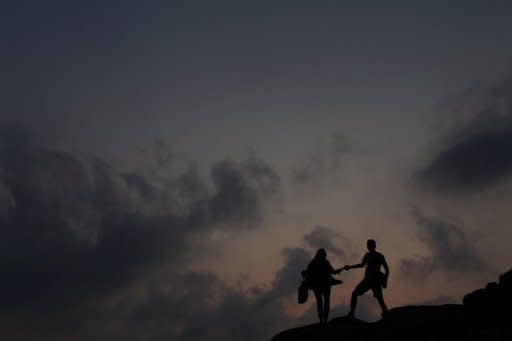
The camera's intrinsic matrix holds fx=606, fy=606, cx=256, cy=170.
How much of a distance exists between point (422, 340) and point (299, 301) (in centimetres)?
517

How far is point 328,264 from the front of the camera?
2278 centimetres

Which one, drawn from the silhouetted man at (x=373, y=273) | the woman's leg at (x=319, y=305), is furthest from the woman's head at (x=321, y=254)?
the silhouetted man at (x=373, y=273)

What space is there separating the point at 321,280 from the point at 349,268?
4.15 feet

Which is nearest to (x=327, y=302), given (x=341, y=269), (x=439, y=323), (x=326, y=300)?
(x=326, y=300)

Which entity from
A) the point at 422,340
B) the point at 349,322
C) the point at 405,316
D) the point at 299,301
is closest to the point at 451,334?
the point at 422,340

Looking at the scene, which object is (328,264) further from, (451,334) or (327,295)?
(451,334)

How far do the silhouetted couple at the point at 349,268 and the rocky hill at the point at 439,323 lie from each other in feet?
2.29

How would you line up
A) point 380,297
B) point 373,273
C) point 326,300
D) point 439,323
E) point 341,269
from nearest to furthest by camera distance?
point 439,323, point 373,273, point 380,297, point 341,269, point 326,300

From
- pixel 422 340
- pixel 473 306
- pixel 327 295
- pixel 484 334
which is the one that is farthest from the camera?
pixel 327 295

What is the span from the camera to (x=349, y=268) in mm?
21859

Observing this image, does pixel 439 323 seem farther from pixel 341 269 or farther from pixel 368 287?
pixel 341 269

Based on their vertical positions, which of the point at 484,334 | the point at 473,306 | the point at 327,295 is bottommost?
the point at 484,334

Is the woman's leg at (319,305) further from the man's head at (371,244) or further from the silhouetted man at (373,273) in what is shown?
the man's head at (371,244)

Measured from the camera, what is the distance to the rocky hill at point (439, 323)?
63.7 feet
